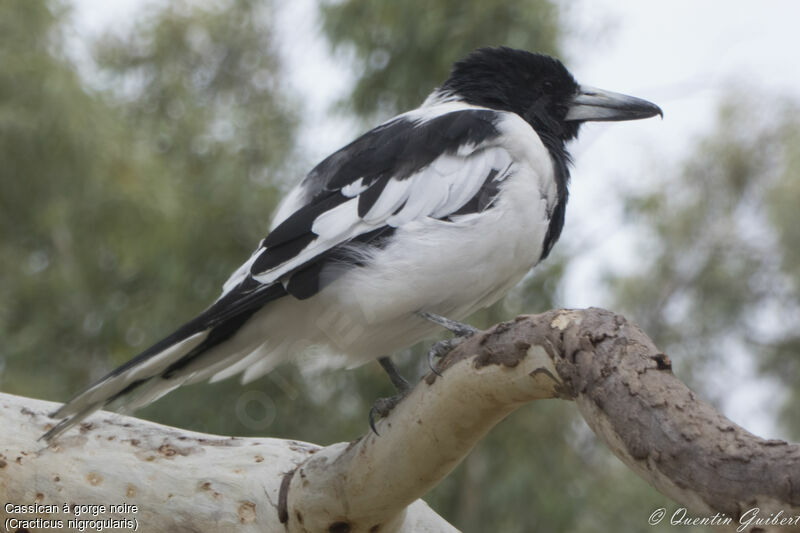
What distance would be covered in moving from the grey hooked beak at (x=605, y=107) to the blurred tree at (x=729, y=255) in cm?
498

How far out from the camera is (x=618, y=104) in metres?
3.26

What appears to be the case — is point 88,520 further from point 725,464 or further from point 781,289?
point 781,289

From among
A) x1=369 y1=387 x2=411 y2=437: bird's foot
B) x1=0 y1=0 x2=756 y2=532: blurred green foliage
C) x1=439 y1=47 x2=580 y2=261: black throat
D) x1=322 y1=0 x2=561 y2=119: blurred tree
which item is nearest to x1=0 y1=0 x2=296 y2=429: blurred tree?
x1=0 y1=0 x2=756 y2=532: blurred green foliage

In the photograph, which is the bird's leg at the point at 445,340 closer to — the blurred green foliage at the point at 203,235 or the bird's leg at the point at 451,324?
the bird's leg at the point at 451,324

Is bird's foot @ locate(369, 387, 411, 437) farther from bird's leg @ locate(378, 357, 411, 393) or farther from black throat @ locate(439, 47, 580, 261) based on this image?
black throat @ locate(439, 47, 580, 261)

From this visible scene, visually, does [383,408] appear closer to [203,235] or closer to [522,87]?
[522,87]

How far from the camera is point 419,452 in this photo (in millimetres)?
2199

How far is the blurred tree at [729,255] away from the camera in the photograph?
834 centimetres

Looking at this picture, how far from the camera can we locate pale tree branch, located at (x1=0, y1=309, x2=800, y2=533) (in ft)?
5.11

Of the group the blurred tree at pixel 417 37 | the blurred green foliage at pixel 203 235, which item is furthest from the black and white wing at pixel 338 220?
the blurred tree at pixel 417 37

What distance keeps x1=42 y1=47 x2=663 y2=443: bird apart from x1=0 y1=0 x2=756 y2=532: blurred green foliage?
2241mm

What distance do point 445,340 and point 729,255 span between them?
676cm

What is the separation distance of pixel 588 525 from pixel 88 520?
4.61 meters

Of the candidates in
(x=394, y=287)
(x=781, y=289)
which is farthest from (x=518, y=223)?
(x=781, y=289)
